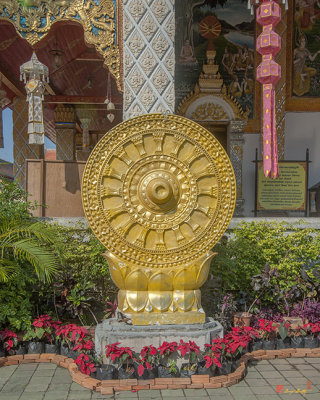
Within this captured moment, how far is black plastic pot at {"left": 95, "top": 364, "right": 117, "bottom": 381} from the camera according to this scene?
11.1 feet

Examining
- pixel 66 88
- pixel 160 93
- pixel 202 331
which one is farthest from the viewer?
pixel 66 88

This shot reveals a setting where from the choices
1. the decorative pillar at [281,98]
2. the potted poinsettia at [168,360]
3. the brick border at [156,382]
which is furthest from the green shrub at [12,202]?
the decorative pillar at [281,98]

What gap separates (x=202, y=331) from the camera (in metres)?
3.66

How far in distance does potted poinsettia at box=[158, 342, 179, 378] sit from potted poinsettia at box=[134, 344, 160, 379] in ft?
0.15

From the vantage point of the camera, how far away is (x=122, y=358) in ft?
11.1

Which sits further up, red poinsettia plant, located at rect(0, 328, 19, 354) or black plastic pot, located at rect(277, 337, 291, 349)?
red poinsettia plant, located at rect(0, 328, 19, 354)

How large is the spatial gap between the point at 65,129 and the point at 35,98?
215 inches

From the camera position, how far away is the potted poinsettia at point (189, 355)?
11.3 feet

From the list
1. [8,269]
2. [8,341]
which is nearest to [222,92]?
[8,269]

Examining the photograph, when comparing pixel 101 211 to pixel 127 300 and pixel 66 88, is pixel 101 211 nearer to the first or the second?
pixel 127 300

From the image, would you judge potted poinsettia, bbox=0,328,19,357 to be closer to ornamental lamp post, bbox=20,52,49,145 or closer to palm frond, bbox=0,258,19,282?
palm frond, bbox=0,258,19,282

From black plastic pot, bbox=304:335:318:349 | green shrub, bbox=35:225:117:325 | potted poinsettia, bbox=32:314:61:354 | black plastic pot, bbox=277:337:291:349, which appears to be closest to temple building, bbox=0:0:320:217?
green shrub, bbox=35:225:117:325

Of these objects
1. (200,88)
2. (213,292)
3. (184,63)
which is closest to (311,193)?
(200,88)

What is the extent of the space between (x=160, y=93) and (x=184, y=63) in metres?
4.49
